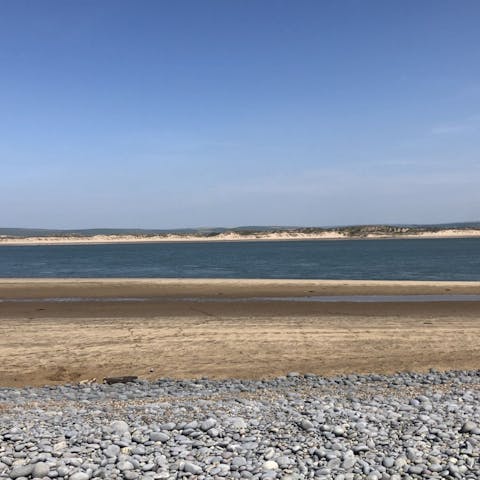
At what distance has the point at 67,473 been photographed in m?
6.39

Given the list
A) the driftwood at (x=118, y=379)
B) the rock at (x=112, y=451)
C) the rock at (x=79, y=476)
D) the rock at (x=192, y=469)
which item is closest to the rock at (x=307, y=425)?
the rock at (x=192, y=469)

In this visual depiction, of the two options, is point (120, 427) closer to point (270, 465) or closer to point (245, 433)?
point (245, 433)

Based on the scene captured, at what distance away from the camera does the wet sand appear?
13.1 metres

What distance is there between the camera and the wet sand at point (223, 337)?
1315 cm

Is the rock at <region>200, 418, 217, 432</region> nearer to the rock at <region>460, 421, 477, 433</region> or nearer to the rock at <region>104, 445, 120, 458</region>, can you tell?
the rock at <region>104, 445, 120, 458</region>

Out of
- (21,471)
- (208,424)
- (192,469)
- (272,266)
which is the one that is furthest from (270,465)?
(272,266)

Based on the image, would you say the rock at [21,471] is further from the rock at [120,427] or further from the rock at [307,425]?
the rock at [307,425]

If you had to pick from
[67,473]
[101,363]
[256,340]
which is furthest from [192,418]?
[256,340]

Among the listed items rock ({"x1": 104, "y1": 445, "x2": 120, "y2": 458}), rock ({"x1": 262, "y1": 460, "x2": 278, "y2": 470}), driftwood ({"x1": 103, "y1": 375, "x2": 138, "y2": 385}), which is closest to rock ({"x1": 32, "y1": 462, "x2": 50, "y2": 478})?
rock ({"x1": 104, "y1": 445, "x2": 120, "y2": 458})

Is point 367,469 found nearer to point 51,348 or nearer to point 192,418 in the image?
point 192,418

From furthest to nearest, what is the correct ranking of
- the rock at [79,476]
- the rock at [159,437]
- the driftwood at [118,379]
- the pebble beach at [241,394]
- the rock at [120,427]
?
the driftwood at [118,379] → the rock at [120,427] → the rock at [159,437] → the pebble beach at [241,394] → the rock at [79,476]

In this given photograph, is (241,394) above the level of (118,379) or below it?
above

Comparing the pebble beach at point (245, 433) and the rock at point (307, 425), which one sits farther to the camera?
the rock at point (307, 425)

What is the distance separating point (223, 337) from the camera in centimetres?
1664
